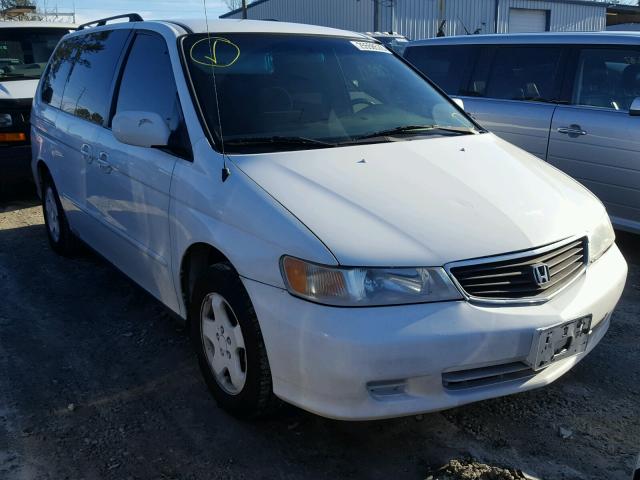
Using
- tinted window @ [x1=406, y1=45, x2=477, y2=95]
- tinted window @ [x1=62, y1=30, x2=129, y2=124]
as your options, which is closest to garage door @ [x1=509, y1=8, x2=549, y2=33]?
tinted window @ [x1=406, y1=45, x2=477, y2=95]

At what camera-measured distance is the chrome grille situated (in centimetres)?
257

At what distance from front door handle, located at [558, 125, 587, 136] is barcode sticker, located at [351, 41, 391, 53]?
1980 millimetres

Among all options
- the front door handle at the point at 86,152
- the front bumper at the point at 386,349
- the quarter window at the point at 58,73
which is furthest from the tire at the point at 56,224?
the front bumper at the point at 386,349

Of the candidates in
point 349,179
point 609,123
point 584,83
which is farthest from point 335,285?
point 584,83

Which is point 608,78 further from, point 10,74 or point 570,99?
point 10,74

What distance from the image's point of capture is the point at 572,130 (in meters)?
5.54

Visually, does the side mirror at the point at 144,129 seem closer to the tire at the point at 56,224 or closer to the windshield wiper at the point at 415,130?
the windshield wiper at the point at 415,130

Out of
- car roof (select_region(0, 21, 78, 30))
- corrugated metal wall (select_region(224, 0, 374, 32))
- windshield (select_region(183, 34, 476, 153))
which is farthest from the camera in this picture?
corrugated metal wall (select_region(224, 0, 374, 32))

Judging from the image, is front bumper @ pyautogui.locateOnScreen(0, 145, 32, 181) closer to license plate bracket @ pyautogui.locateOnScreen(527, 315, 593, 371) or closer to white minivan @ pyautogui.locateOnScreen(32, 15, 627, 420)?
white minivan @ pyautogui.locateOnScreen(32, 15, 627, 420)

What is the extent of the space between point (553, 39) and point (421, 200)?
3.75 m

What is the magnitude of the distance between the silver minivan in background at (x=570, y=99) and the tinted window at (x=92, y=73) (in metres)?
3.37

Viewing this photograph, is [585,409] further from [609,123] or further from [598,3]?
[598,3]

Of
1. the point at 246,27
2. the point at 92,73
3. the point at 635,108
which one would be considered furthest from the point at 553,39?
the point at 92,73

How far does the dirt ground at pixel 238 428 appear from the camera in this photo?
9.13ft
